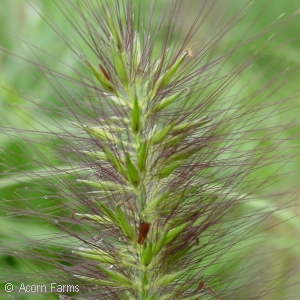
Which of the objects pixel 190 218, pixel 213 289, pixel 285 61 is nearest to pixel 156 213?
pixel 190 218

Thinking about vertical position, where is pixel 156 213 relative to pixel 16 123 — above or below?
below

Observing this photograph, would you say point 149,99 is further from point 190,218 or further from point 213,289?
point 213,289

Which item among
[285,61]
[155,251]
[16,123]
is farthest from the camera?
[285,61]

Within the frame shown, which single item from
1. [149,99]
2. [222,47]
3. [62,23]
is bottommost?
[149,99]

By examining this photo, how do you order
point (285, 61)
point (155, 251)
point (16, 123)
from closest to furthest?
point (155, 251), point (16, 123), point (285, 61)

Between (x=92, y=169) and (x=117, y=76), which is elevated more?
(x=117, y=76)

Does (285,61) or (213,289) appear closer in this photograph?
(213,289)

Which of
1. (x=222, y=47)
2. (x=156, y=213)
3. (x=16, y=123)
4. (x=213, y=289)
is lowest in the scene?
(x=213, y=289)

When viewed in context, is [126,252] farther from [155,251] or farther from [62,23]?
[62,23]

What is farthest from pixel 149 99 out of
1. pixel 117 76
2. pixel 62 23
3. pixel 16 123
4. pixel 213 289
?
pixel 62 23
